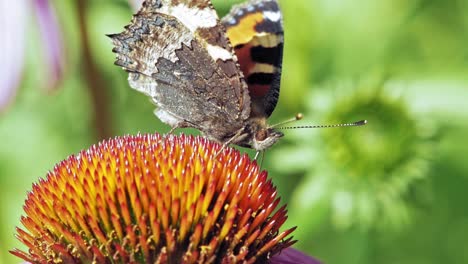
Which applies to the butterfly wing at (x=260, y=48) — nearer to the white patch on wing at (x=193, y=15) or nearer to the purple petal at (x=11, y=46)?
the white patch on wing at (x=193, y=15)

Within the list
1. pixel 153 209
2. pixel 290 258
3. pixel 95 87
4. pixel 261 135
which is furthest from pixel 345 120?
pixel 153 209

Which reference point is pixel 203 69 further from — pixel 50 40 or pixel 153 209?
pixel 50 40

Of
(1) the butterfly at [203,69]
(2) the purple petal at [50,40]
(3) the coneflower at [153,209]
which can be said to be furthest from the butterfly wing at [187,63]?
(2) the purple petal at [50,40]

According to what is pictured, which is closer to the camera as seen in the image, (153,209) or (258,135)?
(153,209)

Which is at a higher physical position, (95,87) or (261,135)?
(95,87)

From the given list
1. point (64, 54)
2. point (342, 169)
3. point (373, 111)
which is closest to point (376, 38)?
point (373, 111)

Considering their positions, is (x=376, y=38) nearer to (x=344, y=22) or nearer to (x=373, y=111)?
(x=344, y=22)
